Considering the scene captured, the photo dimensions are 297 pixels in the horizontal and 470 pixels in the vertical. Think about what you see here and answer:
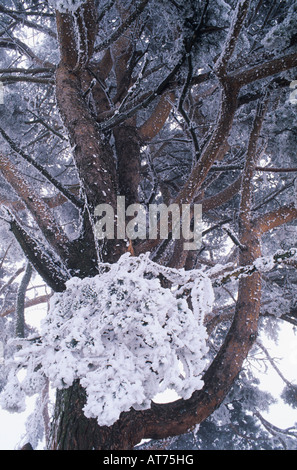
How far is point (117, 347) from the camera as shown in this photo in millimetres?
1505

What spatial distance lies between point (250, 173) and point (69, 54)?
2.22 metres

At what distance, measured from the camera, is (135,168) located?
11.7 feet

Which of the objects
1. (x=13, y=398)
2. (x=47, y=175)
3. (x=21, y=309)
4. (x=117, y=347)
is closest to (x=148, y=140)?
(x=47, y=175)

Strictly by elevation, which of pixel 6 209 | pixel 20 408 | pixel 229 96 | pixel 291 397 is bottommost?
pixel 291 397

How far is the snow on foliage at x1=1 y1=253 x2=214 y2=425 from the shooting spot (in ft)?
4.48

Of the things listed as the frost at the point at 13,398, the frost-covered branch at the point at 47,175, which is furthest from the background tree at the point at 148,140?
the frost at the point at 13,398

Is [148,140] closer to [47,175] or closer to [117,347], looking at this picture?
[47,175]

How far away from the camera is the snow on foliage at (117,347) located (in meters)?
1.37

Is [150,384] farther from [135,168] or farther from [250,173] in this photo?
[135,168]

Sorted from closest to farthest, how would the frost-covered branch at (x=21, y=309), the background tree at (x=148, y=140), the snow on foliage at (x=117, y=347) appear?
the snow on foliage at (x=117, y=347) < the background tree at (x=148, y=140) < the frost-covered branch at (x=21, y=309)

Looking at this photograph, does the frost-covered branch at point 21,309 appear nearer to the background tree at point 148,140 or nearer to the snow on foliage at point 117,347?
the background tree at point 148,140

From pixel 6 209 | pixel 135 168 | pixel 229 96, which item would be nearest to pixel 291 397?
pixel 135 168

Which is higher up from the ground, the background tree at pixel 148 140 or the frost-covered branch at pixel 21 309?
the background tree at pixel 148 140

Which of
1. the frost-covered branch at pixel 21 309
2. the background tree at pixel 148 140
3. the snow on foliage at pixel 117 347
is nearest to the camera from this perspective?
the snow on foliage at pixel 117 347
